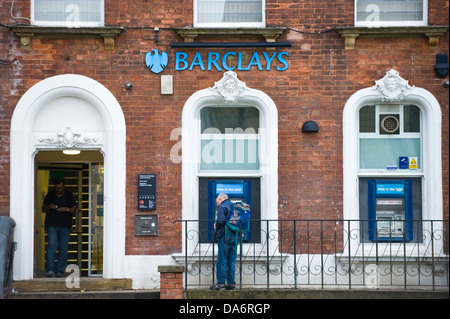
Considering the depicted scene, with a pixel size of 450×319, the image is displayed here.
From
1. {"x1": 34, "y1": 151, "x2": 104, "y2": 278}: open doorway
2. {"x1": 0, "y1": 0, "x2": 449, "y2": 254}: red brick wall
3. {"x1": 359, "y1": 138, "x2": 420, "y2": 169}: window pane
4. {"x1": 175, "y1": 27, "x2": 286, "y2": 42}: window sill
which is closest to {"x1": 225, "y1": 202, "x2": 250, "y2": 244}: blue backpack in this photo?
{"x1": 0, "y1": 0, "x2": 449, "y2": 254}: red brick wall

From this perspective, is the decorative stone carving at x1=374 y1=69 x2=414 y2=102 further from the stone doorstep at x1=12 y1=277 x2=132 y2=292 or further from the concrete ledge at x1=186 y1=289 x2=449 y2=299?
the stone doorstep at x1=12 y1=277 x2=132 y2=292

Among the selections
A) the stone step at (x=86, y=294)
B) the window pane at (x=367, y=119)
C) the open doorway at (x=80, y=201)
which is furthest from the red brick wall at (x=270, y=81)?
the open doorway at (x=80, y=201)

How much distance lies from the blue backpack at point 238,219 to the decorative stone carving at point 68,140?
260cm

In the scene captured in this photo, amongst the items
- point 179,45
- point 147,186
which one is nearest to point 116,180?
point 147,186

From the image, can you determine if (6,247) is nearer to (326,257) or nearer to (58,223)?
(58,223)

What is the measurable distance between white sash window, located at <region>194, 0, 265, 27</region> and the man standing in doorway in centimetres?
380

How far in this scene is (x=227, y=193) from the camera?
12953 millimetres

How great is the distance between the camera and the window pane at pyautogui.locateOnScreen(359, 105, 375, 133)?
13.0m

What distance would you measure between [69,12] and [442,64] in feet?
20.0

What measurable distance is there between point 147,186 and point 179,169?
58 centimetres

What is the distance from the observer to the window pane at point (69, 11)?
13.1 meters

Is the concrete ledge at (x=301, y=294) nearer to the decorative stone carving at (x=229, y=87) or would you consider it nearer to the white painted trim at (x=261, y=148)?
the white painted trim at (x=261, y=148)

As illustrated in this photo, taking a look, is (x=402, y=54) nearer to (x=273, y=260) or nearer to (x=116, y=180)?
(x=273, y=260)

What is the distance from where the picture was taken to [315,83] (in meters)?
12.9
